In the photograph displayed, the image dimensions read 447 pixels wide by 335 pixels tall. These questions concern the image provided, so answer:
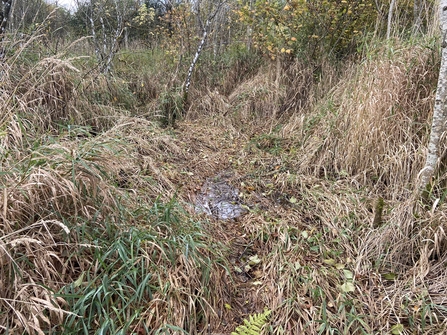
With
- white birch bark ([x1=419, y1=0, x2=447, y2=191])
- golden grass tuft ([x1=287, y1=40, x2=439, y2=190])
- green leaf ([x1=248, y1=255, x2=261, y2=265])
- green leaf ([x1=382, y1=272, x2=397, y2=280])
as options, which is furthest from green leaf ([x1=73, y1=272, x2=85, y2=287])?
golden grass tuft ([x1=287, y1=40, x2=439, y2=190])

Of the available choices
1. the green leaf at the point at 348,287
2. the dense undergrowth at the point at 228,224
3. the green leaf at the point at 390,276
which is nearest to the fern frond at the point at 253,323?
the dense undergrowth at the point at 228,224

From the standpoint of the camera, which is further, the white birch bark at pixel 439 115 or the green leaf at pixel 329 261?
the green leaf at pixel 329 261

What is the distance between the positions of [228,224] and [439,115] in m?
1.67

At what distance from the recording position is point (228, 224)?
2531 millimetres

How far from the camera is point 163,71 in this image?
541cm

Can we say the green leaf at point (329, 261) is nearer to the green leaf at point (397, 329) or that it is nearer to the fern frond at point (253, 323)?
the green leaf at point (397, 329)

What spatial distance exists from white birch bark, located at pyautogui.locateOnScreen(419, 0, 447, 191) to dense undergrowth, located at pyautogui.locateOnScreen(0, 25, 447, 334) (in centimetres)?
12

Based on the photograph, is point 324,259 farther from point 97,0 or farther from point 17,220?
point 97,0

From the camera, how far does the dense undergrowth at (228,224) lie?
154 centimetres

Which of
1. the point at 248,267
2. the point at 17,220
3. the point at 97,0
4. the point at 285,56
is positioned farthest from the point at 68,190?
the point at 97,0

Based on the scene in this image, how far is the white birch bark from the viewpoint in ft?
6.31

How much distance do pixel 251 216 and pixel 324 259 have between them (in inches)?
27.8

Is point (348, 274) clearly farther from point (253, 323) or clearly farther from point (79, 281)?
point (79, 281)

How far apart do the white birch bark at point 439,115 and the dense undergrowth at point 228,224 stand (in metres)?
0.12
